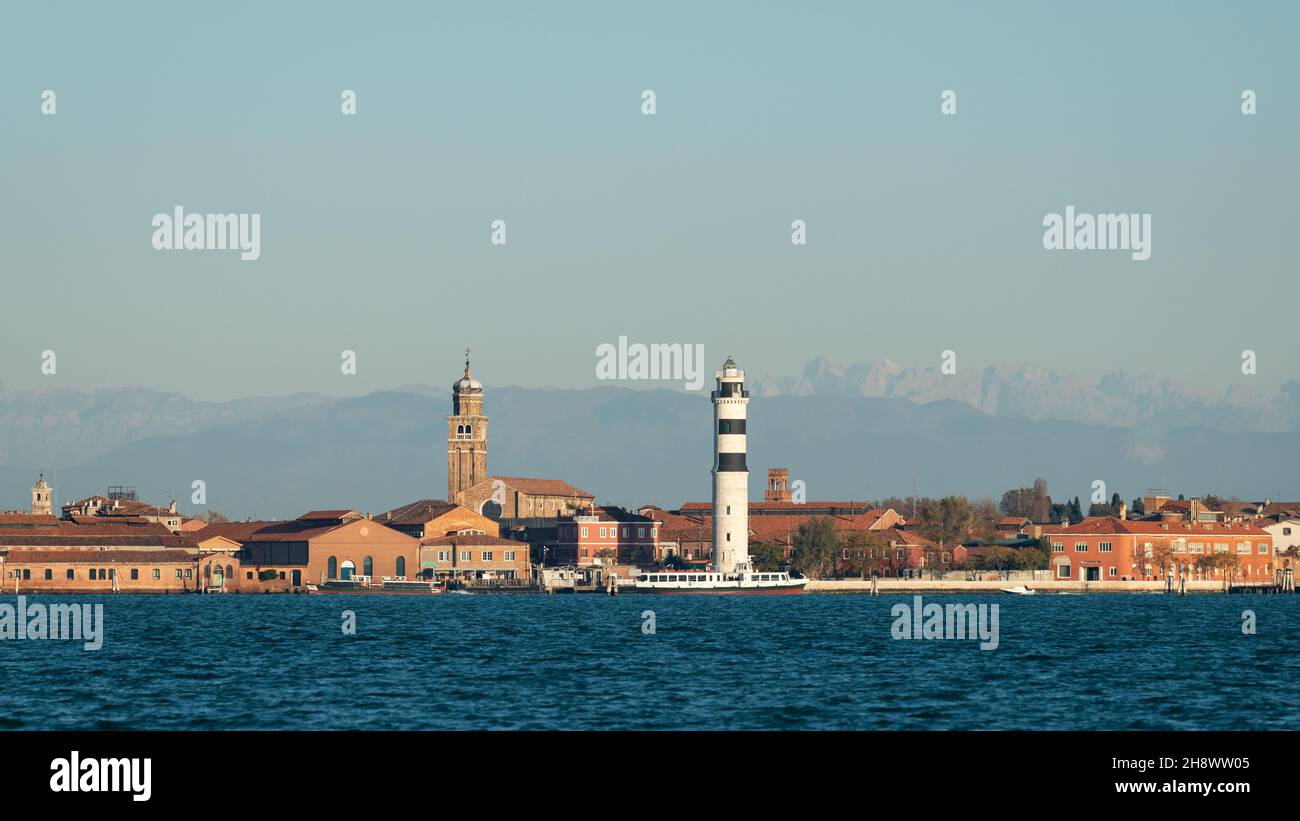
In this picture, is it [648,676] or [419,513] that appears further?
[419,513]

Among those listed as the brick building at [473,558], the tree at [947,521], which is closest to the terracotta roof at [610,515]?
the brick building at [473,558]

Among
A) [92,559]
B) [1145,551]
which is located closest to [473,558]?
[92,559]

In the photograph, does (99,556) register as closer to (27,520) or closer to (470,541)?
(27,520)

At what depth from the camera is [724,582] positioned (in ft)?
479

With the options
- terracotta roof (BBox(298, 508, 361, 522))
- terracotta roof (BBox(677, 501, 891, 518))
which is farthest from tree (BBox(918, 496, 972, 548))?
terracotta roof (BBox(298, 508, 361, 522))

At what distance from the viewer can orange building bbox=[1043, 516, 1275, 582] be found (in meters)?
152

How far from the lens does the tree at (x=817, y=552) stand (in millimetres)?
161250

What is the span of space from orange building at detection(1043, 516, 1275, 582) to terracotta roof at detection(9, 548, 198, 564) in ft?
238

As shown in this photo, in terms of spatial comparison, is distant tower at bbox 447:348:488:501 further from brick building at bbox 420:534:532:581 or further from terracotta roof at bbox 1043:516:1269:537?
terracotta roof at bbox 1043:516:1269:537

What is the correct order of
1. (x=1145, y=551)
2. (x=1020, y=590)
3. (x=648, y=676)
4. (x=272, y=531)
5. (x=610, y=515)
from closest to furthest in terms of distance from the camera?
1. (x=648, y=676)
2. (x=1020, y=590)
3. (x=1145, y=551)
4. (x=272, y=531)
5. (x=610, y=515)

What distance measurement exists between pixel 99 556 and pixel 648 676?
10544cm
